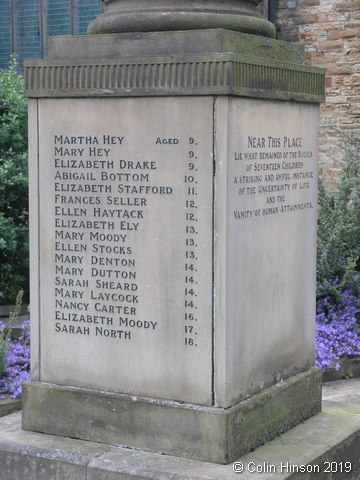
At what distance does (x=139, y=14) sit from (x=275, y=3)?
21.2 feet

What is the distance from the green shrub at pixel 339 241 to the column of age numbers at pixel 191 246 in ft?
9.88

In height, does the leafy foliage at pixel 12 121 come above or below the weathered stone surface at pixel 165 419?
above

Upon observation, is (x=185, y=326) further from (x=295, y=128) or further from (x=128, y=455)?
(x=295, y=128)

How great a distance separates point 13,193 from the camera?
811cm

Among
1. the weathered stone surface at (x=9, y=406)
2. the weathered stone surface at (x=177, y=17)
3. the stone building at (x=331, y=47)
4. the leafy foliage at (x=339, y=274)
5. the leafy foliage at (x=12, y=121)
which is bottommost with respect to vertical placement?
the weathered stone surface at (x=9, y=406)

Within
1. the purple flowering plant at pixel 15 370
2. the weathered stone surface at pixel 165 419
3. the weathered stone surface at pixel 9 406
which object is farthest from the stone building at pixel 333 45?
the weathered stone surface at pixel 165 419

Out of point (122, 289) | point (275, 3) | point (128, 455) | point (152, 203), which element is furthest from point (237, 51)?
point (275, 3)

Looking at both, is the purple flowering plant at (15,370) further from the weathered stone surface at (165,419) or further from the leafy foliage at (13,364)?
the weathered stone surface at (165,419)

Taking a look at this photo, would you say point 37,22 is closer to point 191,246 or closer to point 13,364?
point 13,364

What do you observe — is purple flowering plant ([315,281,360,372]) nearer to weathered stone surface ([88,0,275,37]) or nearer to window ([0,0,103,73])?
weathered stone surface ([88,0,275,37])

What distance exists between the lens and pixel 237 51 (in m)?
4.00

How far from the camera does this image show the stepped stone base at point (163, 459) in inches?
153

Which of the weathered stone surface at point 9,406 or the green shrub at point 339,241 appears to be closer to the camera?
the weathered stone surface at point 9,406

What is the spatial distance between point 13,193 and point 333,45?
4.13m
